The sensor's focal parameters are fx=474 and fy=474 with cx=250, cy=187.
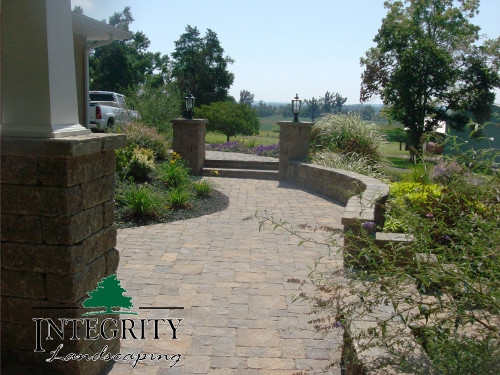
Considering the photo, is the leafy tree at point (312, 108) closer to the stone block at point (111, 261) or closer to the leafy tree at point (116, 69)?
the stone block at point (111, 261)

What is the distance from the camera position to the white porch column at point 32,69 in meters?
2.47

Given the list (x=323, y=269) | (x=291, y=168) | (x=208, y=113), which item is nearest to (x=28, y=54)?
(x=323, y=269)

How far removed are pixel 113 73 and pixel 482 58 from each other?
82.2 ft

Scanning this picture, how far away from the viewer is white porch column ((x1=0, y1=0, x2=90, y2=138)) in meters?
2.47

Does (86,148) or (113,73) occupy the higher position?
(113,73)

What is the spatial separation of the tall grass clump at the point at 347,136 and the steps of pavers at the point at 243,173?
124 cm

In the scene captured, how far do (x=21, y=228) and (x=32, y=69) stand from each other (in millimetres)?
844

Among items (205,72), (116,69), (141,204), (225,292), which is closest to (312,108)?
(141,204)

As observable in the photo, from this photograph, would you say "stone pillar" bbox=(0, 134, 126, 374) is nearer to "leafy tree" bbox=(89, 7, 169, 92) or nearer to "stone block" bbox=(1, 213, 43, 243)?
"stone block" bbox=(1, 213, 43, 243)

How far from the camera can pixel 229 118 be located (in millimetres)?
19422

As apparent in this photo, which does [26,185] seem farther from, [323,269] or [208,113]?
[208,113]

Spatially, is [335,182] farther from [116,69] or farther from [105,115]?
[116,69]

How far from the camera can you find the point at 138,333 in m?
3.53

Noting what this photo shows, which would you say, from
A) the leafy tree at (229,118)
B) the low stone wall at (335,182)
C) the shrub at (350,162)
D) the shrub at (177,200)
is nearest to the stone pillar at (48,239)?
the low stone wall at (335,182)
